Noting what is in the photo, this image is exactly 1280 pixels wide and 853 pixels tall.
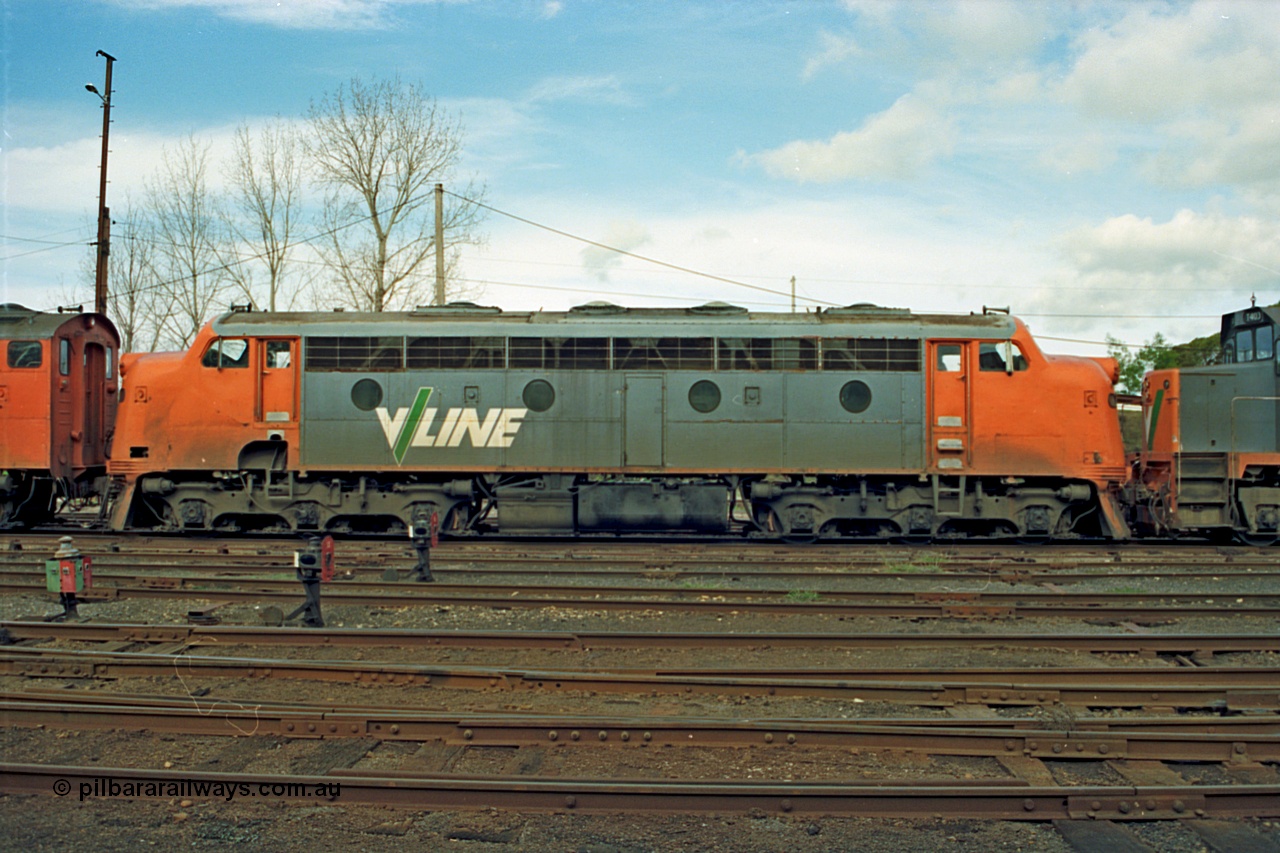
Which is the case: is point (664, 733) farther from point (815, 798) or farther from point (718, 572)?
point (718, 572)

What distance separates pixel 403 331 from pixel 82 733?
31.5 ft

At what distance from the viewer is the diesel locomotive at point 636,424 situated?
14.5 meters

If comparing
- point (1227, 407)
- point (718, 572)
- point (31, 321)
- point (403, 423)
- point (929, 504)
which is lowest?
point (718, 572)

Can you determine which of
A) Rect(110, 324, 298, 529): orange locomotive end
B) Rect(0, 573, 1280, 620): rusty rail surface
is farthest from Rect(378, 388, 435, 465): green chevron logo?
Rect(0, 573, 1280, 620): rusty rail surface

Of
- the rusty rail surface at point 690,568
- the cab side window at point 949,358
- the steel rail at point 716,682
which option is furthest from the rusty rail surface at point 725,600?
the cab side window at point 949,358

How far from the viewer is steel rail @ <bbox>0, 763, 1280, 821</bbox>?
4.84 metres

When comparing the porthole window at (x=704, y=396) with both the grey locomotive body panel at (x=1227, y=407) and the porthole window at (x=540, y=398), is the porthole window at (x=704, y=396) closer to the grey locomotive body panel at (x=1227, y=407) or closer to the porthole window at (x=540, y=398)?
the porthole window at (x=540, y=398)

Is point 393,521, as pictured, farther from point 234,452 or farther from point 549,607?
point 549,607

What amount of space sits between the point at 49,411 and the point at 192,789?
1324 centimetres

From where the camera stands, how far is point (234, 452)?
14914mm

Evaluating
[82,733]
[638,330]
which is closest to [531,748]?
[82,733]

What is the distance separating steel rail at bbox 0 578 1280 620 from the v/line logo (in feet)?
14.5

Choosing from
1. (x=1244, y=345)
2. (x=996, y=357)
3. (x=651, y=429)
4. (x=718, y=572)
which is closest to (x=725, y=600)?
(x=718, y=572)

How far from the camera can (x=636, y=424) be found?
14.7 metres
